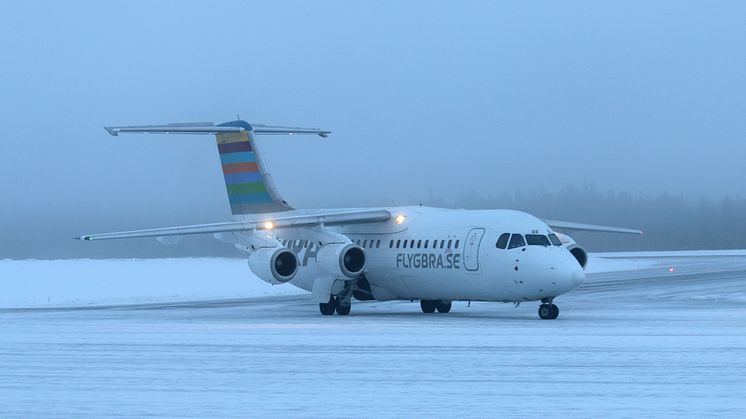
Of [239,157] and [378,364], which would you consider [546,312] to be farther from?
[239,157]

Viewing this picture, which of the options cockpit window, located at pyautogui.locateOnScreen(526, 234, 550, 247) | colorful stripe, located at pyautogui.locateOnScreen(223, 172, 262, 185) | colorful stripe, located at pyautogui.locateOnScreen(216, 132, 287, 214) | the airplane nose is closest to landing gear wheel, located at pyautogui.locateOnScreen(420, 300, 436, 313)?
cockpit window, located at pyautogui.locateOnScreen(526, 234, 550, 247)

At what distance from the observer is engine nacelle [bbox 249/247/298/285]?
2723cm

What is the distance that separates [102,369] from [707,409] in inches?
288

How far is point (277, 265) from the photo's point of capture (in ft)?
89.6

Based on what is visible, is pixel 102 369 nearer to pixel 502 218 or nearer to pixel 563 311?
pixel 502 218

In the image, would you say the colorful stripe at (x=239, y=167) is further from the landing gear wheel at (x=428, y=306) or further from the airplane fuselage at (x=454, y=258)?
the landing gear wheel at (x=428, y=306)

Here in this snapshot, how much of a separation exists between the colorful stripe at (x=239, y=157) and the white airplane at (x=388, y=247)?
27mm

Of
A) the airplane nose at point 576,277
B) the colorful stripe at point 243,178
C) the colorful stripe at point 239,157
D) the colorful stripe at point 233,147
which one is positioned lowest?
the airplane nose at point 576,277

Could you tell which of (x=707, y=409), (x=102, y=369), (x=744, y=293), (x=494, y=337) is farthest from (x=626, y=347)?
(x=744, y=293)

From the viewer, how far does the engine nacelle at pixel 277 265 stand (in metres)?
27.2

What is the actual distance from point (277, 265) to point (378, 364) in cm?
1268

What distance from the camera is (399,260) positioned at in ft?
91.0

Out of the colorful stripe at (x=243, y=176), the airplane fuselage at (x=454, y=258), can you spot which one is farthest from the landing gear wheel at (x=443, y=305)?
the colorful stripe at (x=243, y=176)

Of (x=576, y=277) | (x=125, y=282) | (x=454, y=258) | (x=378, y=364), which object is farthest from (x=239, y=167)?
(x=378, y=364)
